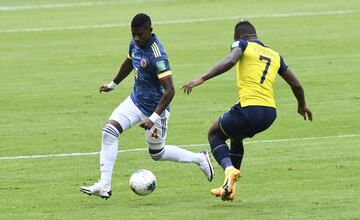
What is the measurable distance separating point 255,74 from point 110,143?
217cm

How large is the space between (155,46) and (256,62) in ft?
4.87

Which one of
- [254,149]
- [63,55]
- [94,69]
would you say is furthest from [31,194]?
[63,55]

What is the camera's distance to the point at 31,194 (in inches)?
584

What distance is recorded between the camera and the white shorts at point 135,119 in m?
14.5

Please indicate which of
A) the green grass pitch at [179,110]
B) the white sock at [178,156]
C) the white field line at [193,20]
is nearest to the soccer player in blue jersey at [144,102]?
the white sock at [178,156]

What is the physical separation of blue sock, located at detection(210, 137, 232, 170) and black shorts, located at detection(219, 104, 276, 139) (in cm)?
19

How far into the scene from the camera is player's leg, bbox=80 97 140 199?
13.9 m

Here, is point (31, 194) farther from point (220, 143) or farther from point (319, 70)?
point (319, 70)

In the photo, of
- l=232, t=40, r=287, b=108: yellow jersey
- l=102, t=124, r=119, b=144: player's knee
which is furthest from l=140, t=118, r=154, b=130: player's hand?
l=232, t=40, r=287, b=108: yellow jersey

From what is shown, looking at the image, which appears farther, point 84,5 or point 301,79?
point 84,5

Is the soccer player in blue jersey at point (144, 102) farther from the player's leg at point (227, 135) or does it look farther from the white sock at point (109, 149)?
the player's leg at point (227, 135)

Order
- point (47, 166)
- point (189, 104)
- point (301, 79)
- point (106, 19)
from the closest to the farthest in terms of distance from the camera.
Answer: point (47, 166) → point (189, 104) → point (301, 79) → point (106, 19)

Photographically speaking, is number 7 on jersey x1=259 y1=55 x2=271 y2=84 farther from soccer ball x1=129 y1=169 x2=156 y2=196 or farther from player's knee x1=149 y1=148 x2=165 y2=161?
player's knee x1=149 y1=148 x2=165 y2=161

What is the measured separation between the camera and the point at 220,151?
45.4 ft
